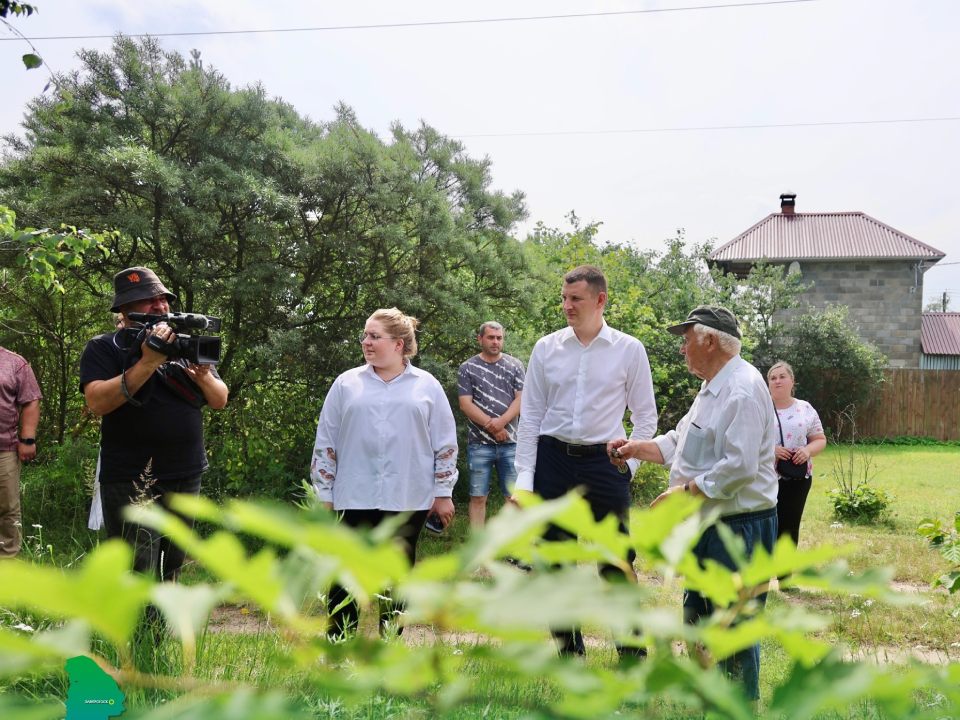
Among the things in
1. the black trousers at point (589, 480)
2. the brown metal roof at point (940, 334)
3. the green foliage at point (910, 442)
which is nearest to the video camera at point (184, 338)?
the black trousers at point (589, 480)

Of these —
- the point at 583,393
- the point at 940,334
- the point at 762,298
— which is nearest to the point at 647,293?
the point at 762,298

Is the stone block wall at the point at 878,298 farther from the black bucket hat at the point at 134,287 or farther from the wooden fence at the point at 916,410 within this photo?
the black bucket hat at the point at 134,287

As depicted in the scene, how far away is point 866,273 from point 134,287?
79.8ft

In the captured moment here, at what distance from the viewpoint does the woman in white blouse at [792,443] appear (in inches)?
219

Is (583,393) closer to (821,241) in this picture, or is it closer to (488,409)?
(488,409)

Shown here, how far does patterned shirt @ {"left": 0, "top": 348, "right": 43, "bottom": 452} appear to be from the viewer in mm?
5293

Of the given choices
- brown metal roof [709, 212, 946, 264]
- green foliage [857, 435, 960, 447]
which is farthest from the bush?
brown metal roof [709, 212, 946, 264]

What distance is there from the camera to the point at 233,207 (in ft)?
24.1

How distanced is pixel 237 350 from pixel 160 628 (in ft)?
16.5

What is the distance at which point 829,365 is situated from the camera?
1875cm

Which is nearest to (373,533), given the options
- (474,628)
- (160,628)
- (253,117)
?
(474,628)

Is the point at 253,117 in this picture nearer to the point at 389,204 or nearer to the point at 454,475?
the point at 389,204

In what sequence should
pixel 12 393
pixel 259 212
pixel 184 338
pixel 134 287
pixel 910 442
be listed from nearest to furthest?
pixel 184 338 → pixel 134 287 → pixel 12 393 → pixel 259 212 → pixel 910 442

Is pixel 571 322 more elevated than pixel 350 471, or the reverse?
pixel 571 322
